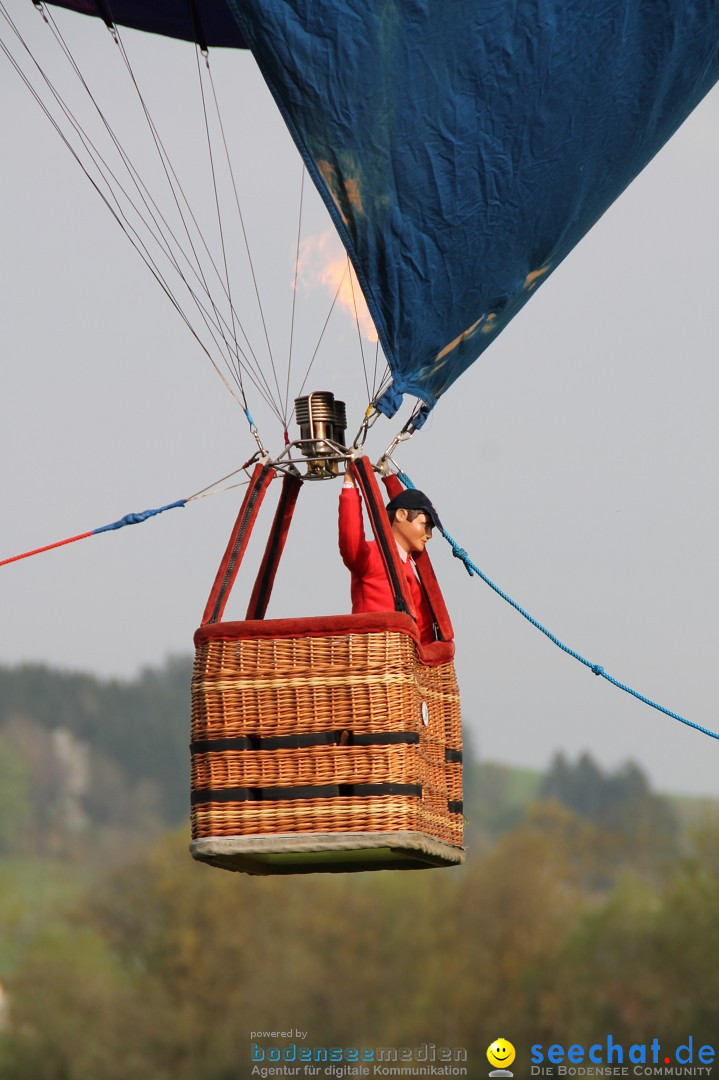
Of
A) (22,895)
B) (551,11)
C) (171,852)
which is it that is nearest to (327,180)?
(551,11)

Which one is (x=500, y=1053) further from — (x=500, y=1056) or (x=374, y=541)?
(x=374, y=541)

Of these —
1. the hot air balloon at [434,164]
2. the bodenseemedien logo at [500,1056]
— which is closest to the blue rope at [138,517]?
the hot air balloon at [434,164]

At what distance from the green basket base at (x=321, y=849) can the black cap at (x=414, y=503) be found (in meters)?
1.21

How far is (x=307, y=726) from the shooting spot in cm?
691

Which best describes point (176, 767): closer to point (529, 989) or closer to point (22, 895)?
point (22, 895)

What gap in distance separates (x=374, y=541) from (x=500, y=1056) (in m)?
24.7

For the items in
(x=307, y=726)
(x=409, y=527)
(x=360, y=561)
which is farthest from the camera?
(x=409, y=527)

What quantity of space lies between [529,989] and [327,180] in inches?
1064

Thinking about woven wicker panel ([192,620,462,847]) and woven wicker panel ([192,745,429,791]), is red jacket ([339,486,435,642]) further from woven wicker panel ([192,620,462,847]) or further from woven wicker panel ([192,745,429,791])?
woven wicker panel ([192,745,429,791])

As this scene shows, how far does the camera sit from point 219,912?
33469 mm

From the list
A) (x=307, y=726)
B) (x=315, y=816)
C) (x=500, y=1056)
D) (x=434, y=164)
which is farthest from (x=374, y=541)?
(x=500, y=1056)

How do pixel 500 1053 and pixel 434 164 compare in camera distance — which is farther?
pixel 500 1053

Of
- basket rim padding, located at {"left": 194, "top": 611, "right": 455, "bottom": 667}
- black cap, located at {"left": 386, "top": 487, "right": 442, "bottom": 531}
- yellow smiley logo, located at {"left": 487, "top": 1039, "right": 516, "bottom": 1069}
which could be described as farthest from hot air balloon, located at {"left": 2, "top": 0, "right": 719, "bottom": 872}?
yellow smiley logo, located at {"left": 487, "top": 1039, "right": 516, "bottom": 1069}

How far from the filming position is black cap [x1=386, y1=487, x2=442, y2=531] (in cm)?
735
